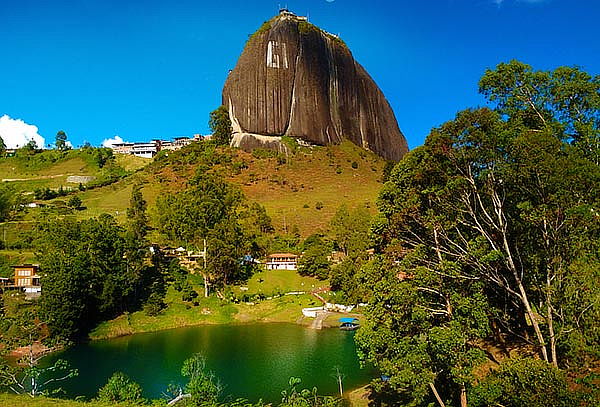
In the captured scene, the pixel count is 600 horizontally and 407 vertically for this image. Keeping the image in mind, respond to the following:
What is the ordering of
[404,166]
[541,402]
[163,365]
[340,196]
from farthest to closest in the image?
[340,196] → [163,365] → [404,166] → [541,402]

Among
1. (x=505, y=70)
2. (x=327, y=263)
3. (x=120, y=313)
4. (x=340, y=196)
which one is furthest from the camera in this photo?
(x=340, y=196)

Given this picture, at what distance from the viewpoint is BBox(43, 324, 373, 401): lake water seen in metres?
21.6

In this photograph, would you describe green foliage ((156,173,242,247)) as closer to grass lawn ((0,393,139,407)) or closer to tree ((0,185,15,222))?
tree ((0,185,15,222))

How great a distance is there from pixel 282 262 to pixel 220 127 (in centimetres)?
4336

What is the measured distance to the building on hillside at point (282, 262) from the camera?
1909 inches

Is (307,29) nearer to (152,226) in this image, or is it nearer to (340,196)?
(340,196)

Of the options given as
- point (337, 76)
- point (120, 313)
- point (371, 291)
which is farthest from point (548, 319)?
point (337, 76)

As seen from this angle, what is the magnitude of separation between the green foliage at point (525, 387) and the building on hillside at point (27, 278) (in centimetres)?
3297

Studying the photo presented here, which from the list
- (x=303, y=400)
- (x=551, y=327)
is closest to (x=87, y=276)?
(x=303, y=400)

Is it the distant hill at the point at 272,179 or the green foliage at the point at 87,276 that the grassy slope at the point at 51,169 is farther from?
the green foliage at the point at 87,276

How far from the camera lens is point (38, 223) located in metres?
48.0

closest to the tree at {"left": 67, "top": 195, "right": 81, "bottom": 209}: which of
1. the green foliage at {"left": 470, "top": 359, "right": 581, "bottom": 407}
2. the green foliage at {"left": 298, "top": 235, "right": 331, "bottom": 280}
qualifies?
the green foliage at {"left": 298, "top": 235, "right": 331, "bottom": 280}

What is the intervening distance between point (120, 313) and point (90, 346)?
18.7 feet

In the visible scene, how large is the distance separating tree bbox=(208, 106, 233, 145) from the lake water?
53.5 meters
